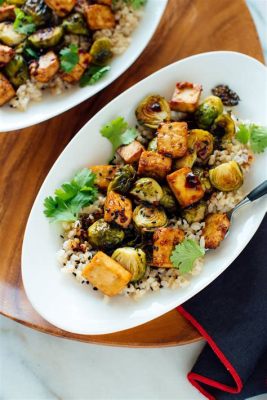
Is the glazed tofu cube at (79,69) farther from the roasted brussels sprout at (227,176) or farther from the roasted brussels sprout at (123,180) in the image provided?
the roasted brussels sprout at (227,176)

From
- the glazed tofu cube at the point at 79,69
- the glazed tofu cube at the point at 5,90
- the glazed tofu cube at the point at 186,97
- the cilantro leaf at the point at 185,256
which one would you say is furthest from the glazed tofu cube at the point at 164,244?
the glazed tofu cube at the point at 5,90

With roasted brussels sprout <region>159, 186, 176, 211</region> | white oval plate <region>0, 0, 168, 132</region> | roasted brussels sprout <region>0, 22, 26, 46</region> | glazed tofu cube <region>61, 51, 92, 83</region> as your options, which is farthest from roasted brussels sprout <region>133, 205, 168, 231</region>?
roasted brussels sprout <region>0, 22, 26, 46</region>

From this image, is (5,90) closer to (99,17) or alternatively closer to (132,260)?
(99,17)

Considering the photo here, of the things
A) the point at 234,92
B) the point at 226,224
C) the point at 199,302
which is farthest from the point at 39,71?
the point at 199,302

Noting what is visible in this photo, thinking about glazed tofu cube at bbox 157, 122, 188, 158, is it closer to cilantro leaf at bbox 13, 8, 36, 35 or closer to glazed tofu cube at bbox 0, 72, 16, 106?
glazed tofu cube at bbox 0, 72, 16, 106

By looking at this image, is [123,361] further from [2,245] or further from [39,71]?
[39,71]

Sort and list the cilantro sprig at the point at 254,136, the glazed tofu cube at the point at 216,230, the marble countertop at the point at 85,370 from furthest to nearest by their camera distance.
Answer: the marble countertop at the point at 85,370, the cilantro sprig at the point at 254,136, the glazed tofu cube at the point at 216,230
